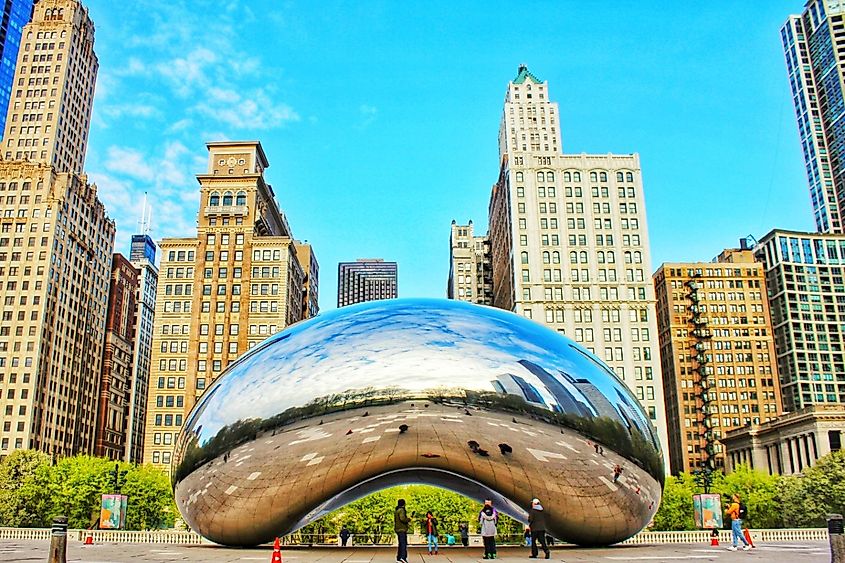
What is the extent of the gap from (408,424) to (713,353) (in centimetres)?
13367

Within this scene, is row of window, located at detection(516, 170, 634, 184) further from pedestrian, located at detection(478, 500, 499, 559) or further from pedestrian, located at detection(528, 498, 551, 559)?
pedestrian, located at detection(528, 498, 551, 559)

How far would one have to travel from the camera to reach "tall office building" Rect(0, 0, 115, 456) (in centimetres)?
10169

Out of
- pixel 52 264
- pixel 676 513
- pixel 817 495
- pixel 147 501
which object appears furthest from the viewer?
pixel 52 264

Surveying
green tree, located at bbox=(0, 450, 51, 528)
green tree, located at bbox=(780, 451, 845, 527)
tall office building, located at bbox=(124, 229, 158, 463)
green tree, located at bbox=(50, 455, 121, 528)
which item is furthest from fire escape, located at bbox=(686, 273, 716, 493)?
tall office building, located at bbox=(124, 229, 158, 463)

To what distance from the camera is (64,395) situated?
110938 mm

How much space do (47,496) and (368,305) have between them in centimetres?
6573

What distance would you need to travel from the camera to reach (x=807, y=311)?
13675cm

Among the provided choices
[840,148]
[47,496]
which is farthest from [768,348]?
[47,496]

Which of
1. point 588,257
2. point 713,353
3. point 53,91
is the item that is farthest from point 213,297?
point 713,353

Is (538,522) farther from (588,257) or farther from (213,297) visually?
(213,297)

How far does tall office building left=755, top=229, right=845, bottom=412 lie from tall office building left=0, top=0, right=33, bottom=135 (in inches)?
5748

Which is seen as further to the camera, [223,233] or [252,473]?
[223,233]

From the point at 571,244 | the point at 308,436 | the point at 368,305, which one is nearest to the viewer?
the point at 308,436

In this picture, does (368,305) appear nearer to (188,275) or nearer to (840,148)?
(188,275)
